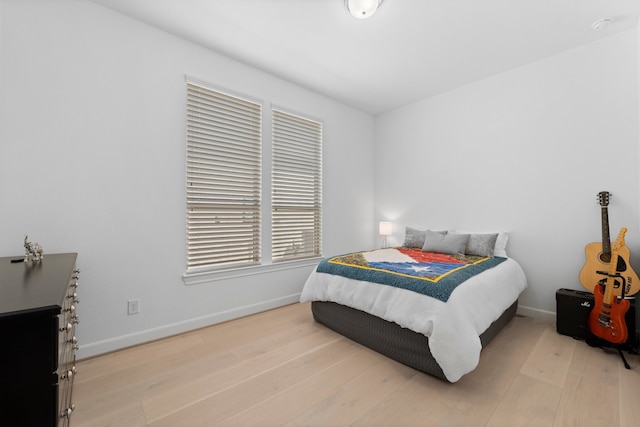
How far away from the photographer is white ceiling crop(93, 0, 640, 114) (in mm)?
2297

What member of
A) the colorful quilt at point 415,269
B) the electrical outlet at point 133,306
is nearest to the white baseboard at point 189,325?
the electrical outlet at point 133,306

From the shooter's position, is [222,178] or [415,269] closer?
[415,269]

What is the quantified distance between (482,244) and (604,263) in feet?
3.28

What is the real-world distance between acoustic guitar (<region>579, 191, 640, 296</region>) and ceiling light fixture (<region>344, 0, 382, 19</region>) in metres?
2.74

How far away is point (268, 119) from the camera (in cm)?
334

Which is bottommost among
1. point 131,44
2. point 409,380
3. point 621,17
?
point 409,380

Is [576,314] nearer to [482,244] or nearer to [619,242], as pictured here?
[619,242]

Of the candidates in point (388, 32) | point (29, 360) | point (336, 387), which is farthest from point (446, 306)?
point (388, 32)

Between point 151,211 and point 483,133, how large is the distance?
3.96 m

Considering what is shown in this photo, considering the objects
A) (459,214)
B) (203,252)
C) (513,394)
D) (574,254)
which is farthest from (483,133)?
(203,252)

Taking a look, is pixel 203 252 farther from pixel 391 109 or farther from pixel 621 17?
pixel 621 17

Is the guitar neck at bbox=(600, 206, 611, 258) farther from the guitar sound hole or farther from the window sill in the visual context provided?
the window sill

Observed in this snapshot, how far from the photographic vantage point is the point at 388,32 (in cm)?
261

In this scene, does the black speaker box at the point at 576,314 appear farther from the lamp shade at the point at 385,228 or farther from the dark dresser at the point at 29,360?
the dark dresser at the point at 29,360
